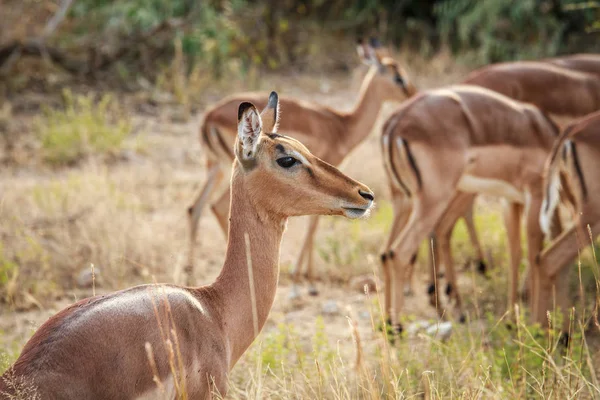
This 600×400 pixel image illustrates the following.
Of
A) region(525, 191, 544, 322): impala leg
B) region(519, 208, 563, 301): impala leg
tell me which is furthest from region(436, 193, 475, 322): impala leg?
region(525, 191, 544, 322): impala leg

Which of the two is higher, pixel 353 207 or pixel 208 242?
pixel 353 207

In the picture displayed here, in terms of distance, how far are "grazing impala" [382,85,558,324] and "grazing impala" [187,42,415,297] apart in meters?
1.04

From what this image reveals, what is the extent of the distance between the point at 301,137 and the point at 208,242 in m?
1.22

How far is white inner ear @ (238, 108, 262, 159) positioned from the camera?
3199mm

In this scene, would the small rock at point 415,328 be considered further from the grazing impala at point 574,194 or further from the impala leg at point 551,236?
the impala leg at point 551,236

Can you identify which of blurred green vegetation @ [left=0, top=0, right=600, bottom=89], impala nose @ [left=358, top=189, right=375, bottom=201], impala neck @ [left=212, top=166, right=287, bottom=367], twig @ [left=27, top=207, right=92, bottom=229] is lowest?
twig @ [left=27, top=207, right=92, bottom=229]

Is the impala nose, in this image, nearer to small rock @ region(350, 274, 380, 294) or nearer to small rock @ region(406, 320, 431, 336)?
small rock @ region(406, 320, 431, 336)

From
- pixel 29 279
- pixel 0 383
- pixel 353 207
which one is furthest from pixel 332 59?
pixel 0 383

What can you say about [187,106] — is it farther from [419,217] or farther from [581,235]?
[581,235]

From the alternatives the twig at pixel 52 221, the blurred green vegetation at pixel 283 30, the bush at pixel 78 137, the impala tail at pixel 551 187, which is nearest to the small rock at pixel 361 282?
the impala tail at pixel 551 187

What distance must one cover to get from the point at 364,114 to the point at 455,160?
1977mm

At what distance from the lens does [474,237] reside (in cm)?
689

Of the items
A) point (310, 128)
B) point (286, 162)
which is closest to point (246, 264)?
point (286, 162)

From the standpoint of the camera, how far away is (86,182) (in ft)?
24.6
